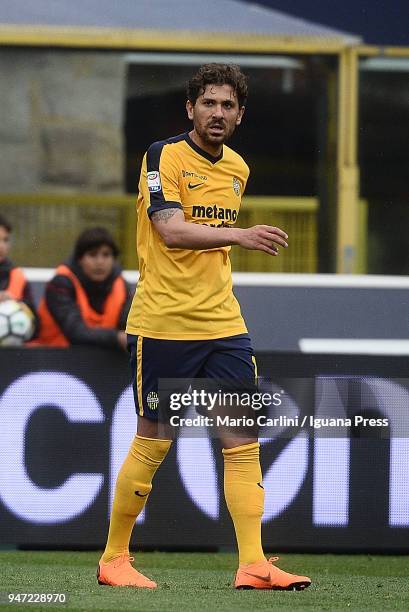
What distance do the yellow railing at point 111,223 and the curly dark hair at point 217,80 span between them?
182 inches

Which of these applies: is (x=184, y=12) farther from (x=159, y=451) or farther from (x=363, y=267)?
(x=159, y=451)

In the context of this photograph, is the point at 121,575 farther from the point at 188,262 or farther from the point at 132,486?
the point at 188,262

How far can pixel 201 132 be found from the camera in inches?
188

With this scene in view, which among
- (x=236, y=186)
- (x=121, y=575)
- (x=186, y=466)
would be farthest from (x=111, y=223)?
(x=121, y=575)

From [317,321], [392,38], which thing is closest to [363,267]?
[317,321]

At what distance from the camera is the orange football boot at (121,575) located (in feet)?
15.9

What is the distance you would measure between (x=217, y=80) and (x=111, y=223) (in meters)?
4.96

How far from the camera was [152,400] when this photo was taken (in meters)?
4.83

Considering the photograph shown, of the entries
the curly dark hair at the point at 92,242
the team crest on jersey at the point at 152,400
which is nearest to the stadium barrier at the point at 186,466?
the curly dark hair at the point at 92,242

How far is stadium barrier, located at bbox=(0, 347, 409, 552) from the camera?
20.5ft

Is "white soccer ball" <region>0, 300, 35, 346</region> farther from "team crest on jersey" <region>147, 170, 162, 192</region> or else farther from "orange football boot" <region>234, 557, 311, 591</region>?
"orange football boot" <region>234, 557, 311, 591</region>

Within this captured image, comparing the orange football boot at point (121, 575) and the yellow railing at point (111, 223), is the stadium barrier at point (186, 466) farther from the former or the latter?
the yellow railing at point (111, 223)

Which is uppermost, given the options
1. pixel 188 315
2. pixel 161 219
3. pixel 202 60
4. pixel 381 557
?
pixel 202 60

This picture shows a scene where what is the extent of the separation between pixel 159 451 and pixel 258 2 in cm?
590
